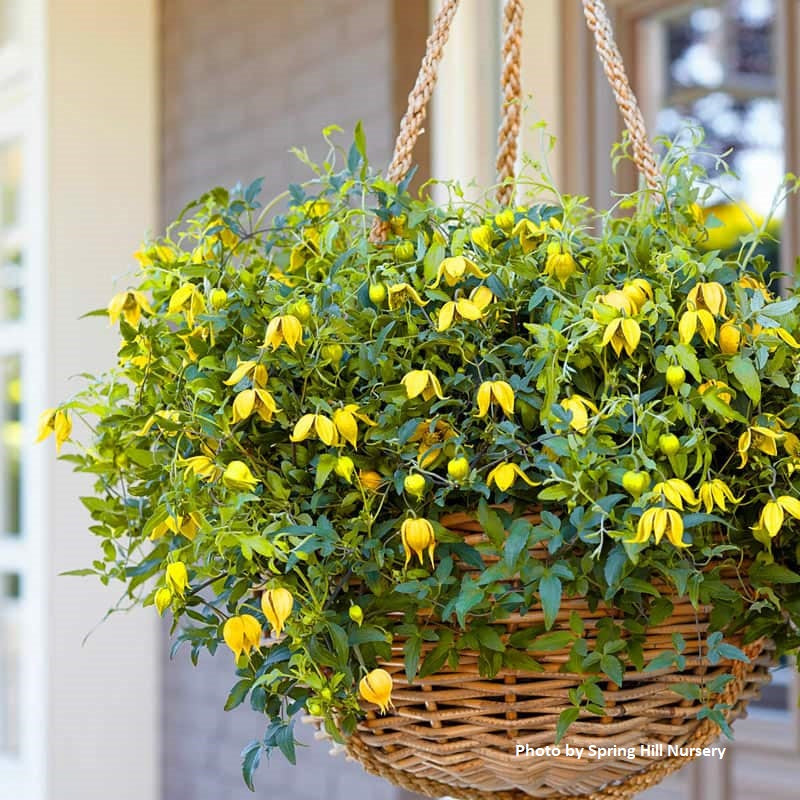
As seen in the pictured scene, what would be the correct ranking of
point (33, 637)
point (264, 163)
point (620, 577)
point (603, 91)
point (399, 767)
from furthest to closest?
point (33, 637) < point (264, 163) < point (603, 91) < point (399, 767) < point (620, 577)

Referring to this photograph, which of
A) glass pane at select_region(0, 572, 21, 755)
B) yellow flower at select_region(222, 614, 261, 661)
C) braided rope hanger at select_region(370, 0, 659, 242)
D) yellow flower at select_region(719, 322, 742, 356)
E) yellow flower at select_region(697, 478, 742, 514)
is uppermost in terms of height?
braided rope hanger at select_region(370, 0, 659, 242)

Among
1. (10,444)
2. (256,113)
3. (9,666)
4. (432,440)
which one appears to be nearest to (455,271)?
(432,440)

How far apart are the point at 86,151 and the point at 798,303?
7.54 feet

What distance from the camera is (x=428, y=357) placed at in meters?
0.68

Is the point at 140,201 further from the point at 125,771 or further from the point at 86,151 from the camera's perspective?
the point at 125,771

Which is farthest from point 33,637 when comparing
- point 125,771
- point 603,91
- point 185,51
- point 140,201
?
point 603,91

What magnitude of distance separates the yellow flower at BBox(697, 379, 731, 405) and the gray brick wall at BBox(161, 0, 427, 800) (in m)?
1.48

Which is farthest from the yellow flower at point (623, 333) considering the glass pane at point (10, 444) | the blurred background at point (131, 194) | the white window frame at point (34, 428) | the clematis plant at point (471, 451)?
the glass pane at point (10, 444)

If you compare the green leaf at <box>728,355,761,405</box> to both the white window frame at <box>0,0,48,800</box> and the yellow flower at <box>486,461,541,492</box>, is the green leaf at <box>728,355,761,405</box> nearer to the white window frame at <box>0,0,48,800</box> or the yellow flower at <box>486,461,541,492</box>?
the yellow flower at <box>486,461,541,492</box>

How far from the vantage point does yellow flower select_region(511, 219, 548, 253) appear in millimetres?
A: 725

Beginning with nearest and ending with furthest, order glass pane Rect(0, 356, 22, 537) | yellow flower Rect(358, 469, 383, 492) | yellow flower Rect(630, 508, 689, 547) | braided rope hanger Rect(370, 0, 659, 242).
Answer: yellow flower Rect(630, 508, 689, 547) → yellow flower Rect(358, 469, 383, 492) → braided rope hanger Rect(370, 0, 659, 242) → glass pane Rect(0, 356, 22, 537)

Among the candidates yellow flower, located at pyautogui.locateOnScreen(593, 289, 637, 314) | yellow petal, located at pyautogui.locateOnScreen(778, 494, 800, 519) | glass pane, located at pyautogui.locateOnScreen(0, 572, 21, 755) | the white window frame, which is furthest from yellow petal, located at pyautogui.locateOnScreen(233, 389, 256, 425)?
glass pane, located at pyautogui.locateOnScreen(0, 572, 21, 755)

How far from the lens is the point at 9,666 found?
323 cm

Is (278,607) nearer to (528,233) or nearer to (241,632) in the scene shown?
(241,632)
